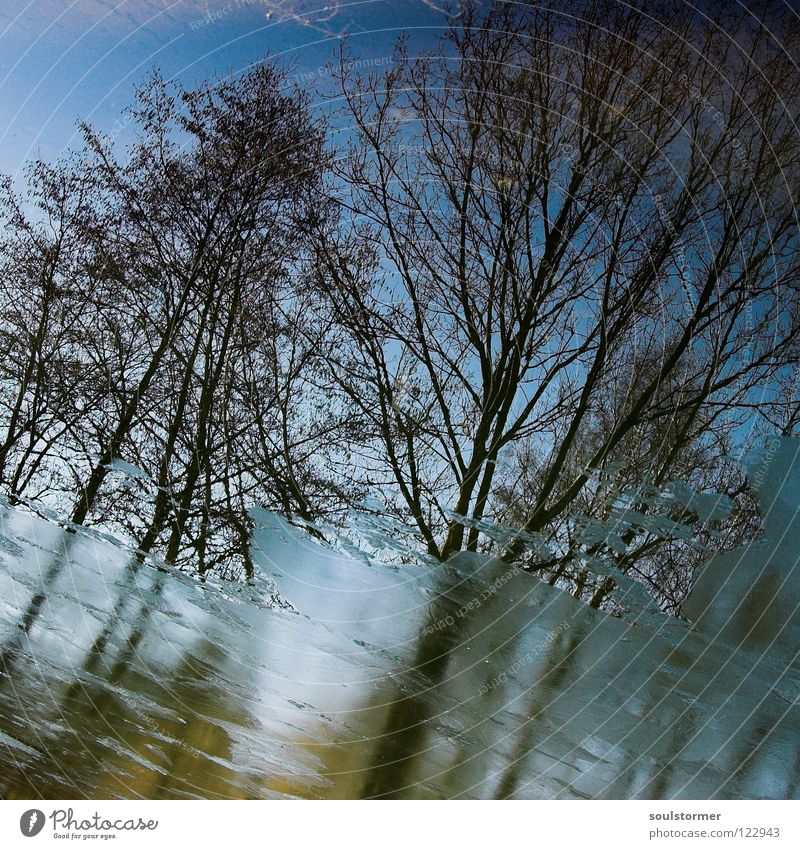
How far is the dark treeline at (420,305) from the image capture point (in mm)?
921

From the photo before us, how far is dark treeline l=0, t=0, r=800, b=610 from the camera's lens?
921mm

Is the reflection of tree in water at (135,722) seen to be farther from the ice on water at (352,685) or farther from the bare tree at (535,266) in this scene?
the bare tree at (535,266)

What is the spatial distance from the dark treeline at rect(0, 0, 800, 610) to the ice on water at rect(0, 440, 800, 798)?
0.06 metres

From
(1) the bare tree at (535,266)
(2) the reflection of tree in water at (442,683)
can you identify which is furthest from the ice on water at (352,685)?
(1) the bare tree at (535,266)

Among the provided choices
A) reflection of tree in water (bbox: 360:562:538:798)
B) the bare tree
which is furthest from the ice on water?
the bare tree

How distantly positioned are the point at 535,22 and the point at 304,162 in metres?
0.38

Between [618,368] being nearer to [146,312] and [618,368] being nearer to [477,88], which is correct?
[477,88]

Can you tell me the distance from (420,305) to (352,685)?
521mm

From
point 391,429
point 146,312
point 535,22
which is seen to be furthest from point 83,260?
point 535,22

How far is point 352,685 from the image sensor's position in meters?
0.92

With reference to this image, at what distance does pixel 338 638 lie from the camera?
928 mm

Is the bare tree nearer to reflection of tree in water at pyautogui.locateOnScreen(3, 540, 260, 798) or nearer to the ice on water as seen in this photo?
the ice on water

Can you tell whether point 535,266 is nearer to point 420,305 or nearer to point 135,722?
point 420,305

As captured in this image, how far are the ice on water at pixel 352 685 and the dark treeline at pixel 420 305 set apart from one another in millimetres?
58
